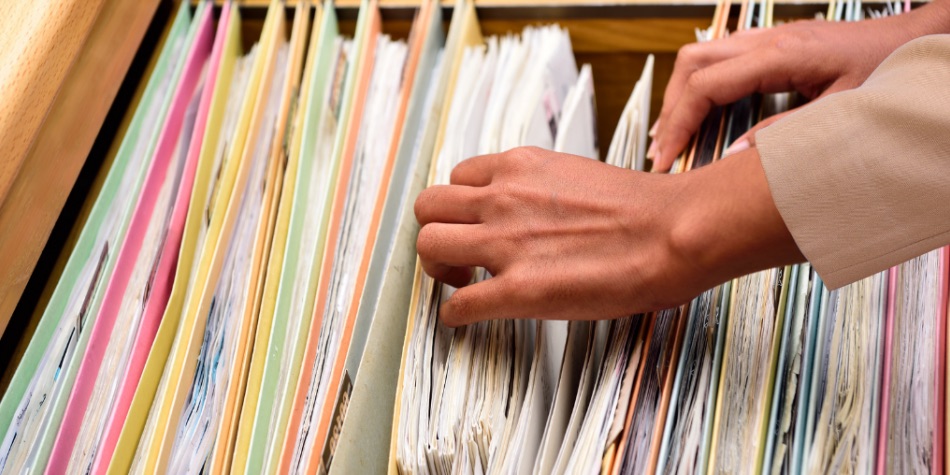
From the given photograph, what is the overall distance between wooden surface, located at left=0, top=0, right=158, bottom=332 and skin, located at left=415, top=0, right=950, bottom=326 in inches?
15.8

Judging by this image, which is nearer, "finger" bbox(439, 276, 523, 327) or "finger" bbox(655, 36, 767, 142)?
"finger" bbox(439, 276, 523, 327)

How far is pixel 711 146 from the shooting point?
938mm

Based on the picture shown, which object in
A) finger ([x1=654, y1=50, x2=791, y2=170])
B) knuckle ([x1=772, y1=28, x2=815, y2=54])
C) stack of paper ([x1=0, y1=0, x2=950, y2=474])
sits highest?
knuckle ([x1=772, y1=28, x2=815, y2=54])

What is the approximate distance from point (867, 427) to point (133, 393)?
0.70 meters

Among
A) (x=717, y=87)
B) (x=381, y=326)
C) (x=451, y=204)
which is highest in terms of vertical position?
(x=717, y=87)

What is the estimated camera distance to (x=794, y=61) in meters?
0.89

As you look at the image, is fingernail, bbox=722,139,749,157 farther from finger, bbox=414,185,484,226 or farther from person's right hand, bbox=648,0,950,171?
finger, bbox=414,185,484,226

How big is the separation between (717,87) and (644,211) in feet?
0.82

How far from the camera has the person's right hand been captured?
0.89 m

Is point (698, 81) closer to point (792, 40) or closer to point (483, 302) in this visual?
point (792, 40)

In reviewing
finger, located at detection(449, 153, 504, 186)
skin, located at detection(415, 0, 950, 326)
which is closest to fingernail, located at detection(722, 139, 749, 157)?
skin, located at detection(415, 0, 950, 326)

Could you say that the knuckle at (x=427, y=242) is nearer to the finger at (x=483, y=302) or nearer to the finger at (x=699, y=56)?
the finger at (x=483, y=302)

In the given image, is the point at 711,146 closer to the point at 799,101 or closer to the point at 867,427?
the point at 799,101

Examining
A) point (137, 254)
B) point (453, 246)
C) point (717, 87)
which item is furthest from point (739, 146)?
point (137, 254)
